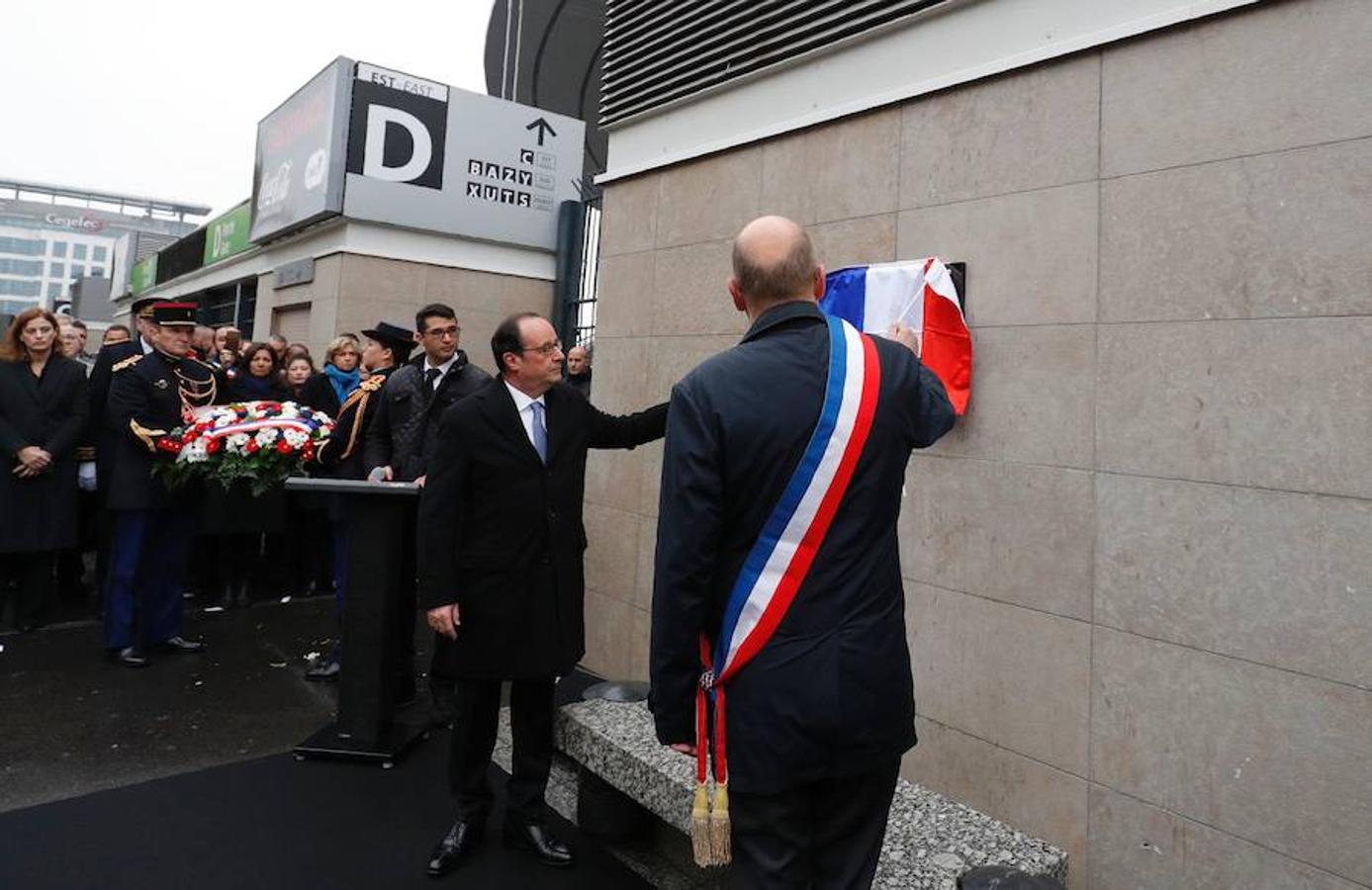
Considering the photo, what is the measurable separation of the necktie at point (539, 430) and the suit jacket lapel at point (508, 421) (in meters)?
0.09

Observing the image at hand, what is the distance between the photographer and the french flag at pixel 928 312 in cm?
322

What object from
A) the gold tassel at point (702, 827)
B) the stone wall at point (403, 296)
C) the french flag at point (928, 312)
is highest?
the stone wall at point (403, 296)

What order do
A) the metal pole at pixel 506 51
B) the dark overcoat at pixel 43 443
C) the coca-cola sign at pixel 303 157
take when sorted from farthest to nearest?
the metal pole at pixel 506 51, the coca-cola sign at pixel 303 157, the dark overcoat at pixel 43 443

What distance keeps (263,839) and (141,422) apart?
300 cm

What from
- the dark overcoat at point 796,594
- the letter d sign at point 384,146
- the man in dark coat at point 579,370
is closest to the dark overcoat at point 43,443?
the man in dark coat at point 579,370

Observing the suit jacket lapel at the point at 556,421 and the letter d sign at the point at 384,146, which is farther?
the letter d sign at the point at 384,146

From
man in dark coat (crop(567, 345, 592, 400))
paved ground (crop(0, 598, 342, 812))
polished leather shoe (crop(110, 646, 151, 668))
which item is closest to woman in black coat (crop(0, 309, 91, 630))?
paved ground (crop(0, 598, 342, 812))

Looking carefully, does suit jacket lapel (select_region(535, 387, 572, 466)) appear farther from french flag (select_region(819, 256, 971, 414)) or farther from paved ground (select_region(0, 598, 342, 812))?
paved ground (select_region(0, 598, 342, 812))

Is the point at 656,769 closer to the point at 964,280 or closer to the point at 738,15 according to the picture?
the point at 964,280

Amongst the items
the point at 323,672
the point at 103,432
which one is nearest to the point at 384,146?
the point at 103,432

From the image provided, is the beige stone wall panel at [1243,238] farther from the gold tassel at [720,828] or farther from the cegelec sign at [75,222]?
the cegelec sign at [75,222]

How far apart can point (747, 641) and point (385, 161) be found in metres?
9.81

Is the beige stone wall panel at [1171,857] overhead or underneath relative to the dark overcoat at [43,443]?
underneath

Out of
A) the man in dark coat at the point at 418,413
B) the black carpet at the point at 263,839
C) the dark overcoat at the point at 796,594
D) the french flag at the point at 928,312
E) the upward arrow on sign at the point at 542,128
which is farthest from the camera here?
the upward arrow on sign at the point at 542,128
